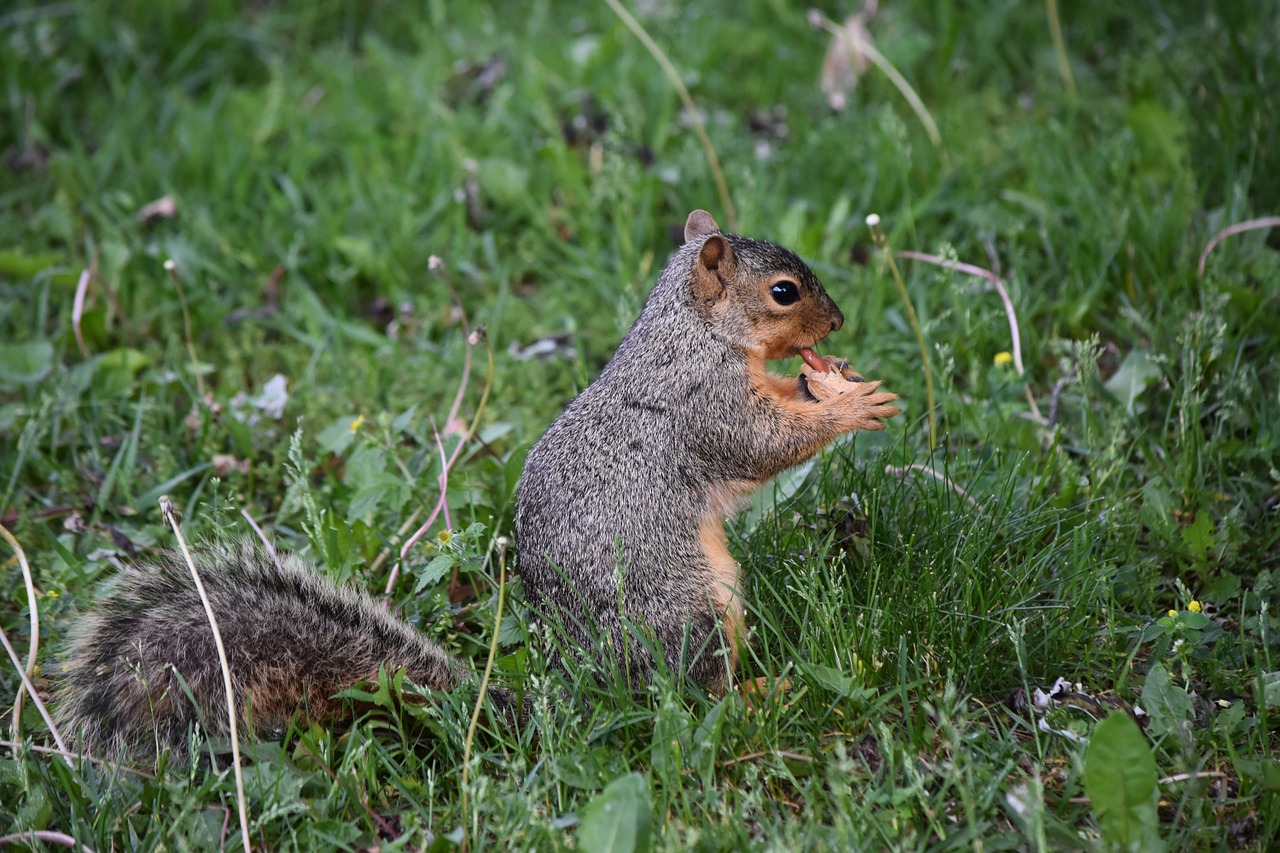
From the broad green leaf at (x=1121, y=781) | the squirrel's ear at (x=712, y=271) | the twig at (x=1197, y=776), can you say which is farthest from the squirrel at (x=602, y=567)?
the twig at (x=1197, y=776)

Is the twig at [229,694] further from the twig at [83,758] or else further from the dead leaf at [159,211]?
the dead leaf at [159,211]

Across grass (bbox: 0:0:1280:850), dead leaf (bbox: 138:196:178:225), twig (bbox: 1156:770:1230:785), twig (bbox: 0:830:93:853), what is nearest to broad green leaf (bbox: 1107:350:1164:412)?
grass (bbox: 0:0:1280:850)

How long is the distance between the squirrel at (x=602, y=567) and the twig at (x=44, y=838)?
18 centimetres

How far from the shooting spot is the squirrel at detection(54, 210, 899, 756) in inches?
86.5

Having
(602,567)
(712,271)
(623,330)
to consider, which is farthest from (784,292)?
(602,567)

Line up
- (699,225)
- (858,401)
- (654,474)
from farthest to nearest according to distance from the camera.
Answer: (699,225), (858,401), (654,474)

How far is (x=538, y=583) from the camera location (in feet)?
7.76

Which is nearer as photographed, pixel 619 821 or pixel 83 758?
pixel 619 821

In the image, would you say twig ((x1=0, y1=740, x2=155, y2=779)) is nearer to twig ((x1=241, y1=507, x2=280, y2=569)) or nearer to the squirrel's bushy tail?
the squirrel's bushy tail

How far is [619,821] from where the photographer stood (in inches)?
72.1

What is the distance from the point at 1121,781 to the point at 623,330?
5.40 ft

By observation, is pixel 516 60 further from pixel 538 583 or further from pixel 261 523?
pixel 538 583

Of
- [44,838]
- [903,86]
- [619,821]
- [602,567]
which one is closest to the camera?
[619,821]

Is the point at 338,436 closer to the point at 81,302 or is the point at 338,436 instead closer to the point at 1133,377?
the point at 81,302
